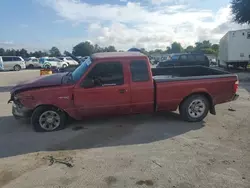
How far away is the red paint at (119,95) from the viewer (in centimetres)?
543

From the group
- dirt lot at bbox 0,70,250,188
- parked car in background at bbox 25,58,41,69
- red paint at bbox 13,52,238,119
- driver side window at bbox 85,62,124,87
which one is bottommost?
dirt lot at bbox 0,70,250,188

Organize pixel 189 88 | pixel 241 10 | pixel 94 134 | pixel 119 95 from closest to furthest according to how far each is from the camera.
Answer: pixel 94 134 → pixel 119 95 → pixel 189 88 → pixel 241 10

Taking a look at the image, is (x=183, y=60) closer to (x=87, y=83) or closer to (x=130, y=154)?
(x=87, y=83)

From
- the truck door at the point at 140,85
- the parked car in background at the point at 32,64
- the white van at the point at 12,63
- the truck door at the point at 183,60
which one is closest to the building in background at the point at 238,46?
the truck door at the point at 183,60

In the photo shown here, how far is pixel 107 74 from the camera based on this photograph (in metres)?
5.63

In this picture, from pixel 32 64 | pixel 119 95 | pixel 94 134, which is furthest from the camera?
pixel 32 64

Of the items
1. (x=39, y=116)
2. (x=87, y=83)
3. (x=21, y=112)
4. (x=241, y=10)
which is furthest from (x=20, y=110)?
(x=241, y=10)

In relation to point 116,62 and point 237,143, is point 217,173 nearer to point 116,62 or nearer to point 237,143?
point 237,143

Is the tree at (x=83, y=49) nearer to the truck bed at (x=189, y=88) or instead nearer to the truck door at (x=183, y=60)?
the truck door at (x=183, y=60)

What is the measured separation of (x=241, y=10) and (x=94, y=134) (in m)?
24.0

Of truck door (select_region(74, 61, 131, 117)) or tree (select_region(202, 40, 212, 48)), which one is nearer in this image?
truck door (select_region(74, 61, 131, 117))

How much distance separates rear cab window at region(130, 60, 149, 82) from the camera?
5.73m

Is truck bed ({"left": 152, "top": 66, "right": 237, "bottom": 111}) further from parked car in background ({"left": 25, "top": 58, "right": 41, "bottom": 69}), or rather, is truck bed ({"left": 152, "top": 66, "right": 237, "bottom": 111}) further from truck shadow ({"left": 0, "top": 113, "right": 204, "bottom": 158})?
parked car in background ({"left": 25, "top": 58, "right": 41, "bottom": 69})

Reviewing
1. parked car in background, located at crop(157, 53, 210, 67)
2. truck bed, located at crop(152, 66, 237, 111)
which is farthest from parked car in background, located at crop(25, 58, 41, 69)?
truck bed, located at crop(152, 66, 237, 111)
